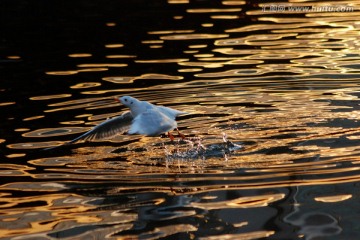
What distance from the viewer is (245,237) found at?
7879 millimetres

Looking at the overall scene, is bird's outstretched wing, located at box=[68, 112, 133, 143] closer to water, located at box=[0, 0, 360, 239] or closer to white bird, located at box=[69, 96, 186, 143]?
white bird, located at box=[69, 96, 186, 143]

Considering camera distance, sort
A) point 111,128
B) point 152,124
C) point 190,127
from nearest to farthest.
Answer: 1. point 152,124
2. point 111,128
3. point 190,127

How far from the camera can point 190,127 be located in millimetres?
11977

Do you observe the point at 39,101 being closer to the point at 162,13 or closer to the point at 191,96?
the point at 191,96

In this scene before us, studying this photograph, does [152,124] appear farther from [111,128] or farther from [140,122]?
[111,128]

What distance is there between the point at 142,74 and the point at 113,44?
10.5 ft

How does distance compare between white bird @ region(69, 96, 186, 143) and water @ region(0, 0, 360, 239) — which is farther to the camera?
white bird @ region(69, 96, 186, 143)

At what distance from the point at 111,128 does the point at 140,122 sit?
52.2 inches

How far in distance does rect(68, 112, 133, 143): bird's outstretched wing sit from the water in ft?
0.57

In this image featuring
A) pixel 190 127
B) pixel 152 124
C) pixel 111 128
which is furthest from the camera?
pixel 190 127

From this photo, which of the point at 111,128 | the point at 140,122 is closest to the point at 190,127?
the point at 111,128

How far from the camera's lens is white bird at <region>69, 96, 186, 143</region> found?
9.89 metres

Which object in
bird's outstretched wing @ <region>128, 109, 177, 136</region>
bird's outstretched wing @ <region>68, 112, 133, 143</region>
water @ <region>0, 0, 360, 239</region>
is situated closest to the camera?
water @ <region>0, 0, 360, 239</region>

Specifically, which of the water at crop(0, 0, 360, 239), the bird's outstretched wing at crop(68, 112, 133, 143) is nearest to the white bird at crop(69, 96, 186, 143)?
the bird's outstretched wing at crop(68, 112, 133, 143)
